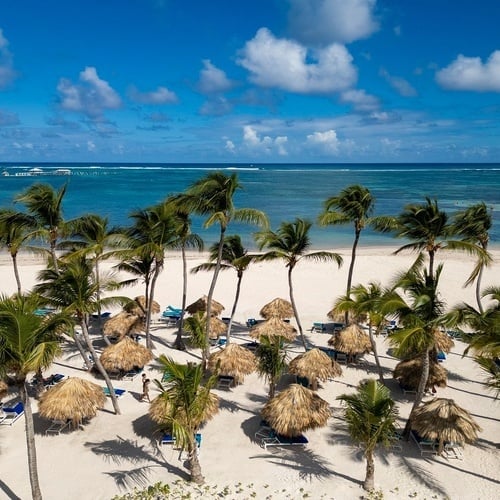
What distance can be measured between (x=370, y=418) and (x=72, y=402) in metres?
7.79

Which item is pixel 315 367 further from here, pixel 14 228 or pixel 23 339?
pixel 14 228

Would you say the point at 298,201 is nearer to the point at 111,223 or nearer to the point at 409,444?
the point at 111,223

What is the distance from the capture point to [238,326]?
840 inches

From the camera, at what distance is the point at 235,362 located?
14.6m

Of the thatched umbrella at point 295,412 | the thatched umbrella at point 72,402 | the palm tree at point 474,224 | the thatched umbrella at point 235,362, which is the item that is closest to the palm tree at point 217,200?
the thatched umbrella at point 235,362

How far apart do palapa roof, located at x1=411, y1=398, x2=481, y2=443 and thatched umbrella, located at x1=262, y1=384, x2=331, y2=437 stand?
2.42 meters

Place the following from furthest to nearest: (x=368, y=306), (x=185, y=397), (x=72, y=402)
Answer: (x=368, y=306)
(x=72, y=402)
(x=185, y=397)

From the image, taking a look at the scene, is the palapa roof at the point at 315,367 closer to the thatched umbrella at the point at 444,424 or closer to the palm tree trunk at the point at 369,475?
the thatched umbrella at the point at 444,424

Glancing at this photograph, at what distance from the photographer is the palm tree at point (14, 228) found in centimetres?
1489

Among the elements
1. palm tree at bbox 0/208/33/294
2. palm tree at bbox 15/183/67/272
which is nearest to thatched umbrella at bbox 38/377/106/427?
palm tree at bbox 15/183/67/272

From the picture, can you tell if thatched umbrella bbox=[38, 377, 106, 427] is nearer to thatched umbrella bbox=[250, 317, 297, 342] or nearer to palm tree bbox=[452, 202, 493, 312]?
thatched umbrella bbox=[250, 317, 297, 342]

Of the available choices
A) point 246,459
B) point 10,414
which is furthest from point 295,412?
point 10,414

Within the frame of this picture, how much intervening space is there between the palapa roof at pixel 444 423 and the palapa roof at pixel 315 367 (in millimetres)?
3176

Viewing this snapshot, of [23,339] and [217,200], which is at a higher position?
[217,200]
